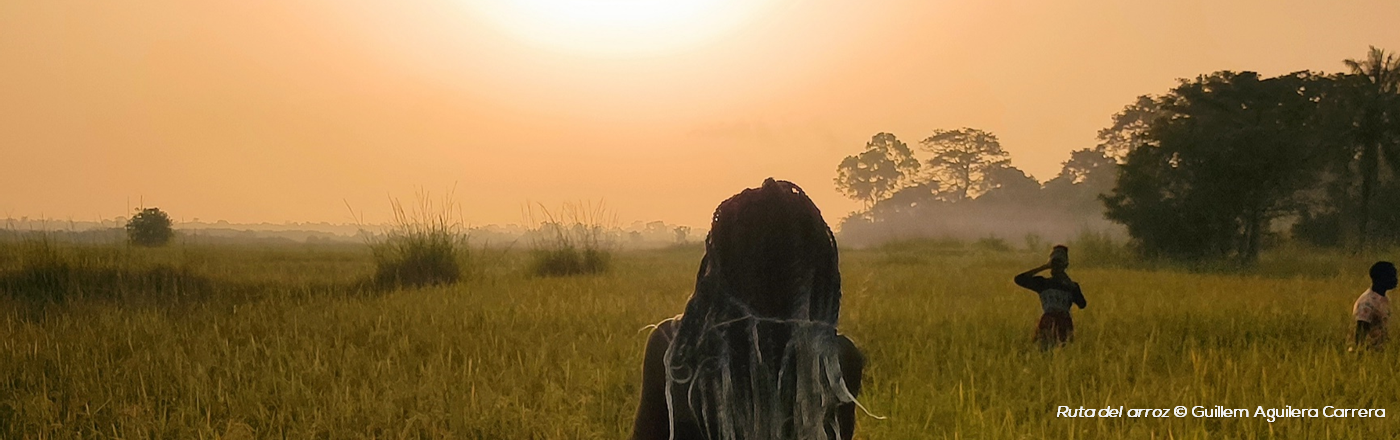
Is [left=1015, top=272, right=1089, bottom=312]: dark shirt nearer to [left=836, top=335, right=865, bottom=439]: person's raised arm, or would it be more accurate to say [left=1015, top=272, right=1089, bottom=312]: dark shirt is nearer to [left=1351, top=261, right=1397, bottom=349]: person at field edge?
[left=1351, top=261, right=1397, bottom=349]: person at field edge

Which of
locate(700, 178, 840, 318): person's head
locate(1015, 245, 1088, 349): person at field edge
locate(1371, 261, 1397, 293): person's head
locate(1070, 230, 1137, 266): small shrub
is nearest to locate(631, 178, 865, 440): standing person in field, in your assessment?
locate(700, 178, 840, 318): person's head

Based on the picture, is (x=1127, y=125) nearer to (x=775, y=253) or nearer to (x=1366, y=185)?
(x=1366, y=185)

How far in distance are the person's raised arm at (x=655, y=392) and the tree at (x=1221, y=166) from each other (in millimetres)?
22954

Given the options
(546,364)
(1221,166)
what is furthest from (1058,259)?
(1221,166)

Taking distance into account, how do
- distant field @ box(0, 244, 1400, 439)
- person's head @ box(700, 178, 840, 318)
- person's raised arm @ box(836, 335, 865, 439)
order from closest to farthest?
person's head @ box(700, 178, 840, 318)
person's raised arm @ box(836, 335, 865, 439)
distant field @ box(0, 244, 1400, 439)

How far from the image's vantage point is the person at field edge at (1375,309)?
5.91 metres

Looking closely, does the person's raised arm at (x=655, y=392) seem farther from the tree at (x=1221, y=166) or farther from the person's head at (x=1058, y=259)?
the tree at (x=1221, y=166)

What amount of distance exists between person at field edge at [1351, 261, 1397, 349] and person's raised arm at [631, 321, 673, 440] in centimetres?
598

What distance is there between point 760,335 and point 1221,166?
23173 millimetres

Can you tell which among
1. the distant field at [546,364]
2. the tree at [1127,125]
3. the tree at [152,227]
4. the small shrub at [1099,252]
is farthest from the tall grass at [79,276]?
the tree at [1127,125]

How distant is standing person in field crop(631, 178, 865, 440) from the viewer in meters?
2.21

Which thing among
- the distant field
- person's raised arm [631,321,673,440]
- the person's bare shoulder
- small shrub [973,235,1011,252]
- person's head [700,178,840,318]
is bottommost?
small shrub [973,235,1011,252]

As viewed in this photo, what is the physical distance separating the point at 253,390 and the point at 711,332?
440 centimetres

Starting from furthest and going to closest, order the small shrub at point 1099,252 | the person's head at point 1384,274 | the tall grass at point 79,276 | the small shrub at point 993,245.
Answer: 1. the small shrub at point 993,245
2. the small shrub at point 1099,252
3. the tall grass at point 79,276
4. the person's head at point 1384,274
